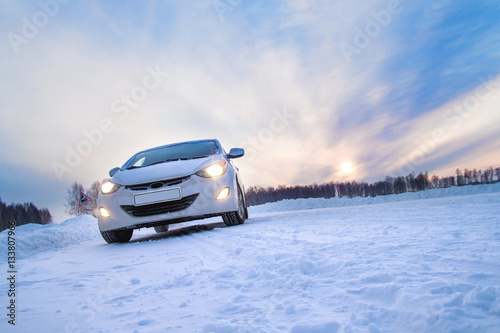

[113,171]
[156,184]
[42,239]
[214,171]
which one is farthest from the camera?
[42,239]

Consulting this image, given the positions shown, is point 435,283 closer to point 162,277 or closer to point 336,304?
point 336,304

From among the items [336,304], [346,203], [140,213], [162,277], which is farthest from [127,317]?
[346,203]

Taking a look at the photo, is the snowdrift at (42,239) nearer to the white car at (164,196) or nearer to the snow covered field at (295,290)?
the white car at (164,196)

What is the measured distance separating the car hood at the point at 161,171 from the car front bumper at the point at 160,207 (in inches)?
5.4

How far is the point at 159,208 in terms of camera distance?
446cm

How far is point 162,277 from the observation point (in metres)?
2.08

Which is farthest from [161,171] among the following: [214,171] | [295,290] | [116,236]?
[295,290]

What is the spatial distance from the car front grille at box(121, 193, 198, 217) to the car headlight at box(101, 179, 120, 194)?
37 cm

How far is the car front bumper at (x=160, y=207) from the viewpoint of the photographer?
14.5 ft

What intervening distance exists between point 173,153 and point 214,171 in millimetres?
1378

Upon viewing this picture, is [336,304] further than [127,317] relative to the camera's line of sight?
No

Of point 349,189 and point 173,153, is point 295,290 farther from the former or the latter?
point 349,189

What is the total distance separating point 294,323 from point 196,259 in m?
1.60

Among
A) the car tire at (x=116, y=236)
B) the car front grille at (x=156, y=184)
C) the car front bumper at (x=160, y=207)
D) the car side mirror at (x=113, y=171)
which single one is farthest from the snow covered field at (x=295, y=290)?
the car side mirror at (x=113, y=171)
